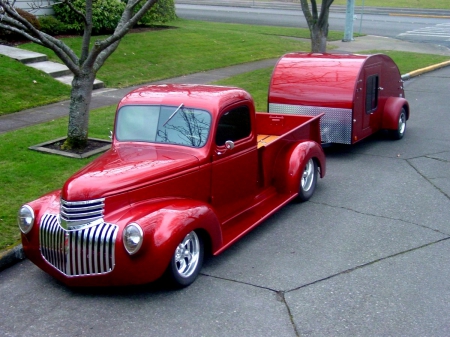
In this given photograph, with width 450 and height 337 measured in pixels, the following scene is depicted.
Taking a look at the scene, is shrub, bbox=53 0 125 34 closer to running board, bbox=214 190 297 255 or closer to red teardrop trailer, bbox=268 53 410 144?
red teardrop trailer, bbox=268 53 410 144

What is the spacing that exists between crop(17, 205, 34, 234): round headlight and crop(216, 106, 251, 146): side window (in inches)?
79.4

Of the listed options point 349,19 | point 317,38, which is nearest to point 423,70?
point 317,38

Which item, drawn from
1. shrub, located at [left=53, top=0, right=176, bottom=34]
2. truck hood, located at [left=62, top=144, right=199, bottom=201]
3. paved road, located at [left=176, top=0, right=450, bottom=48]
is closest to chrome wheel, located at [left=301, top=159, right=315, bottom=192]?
truck hood, located at [left=62, top=144, right=199, bottom=201]

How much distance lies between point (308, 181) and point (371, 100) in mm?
3236

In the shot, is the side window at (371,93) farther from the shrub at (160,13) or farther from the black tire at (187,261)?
the shrub at (160,13)

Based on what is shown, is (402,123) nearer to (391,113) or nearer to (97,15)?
(391,113)

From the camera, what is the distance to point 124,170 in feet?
19.1

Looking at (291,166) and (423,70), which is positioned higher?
(291,166)

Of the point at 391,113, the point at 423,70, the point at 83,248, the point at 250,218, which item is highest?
the point at 83,248

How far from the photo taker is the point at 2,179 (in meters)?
8.08

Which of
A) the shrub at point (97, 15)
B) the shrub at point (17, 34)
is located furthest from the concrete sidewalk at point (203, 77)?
the shrub at point (97, 15)

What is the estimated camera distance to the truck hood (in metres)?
5.53

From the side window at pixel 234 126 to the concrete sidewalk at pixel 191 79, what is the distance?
7.95 ft

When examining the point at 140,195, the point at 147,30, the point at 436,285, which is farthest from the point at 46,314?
the point at 147,30
